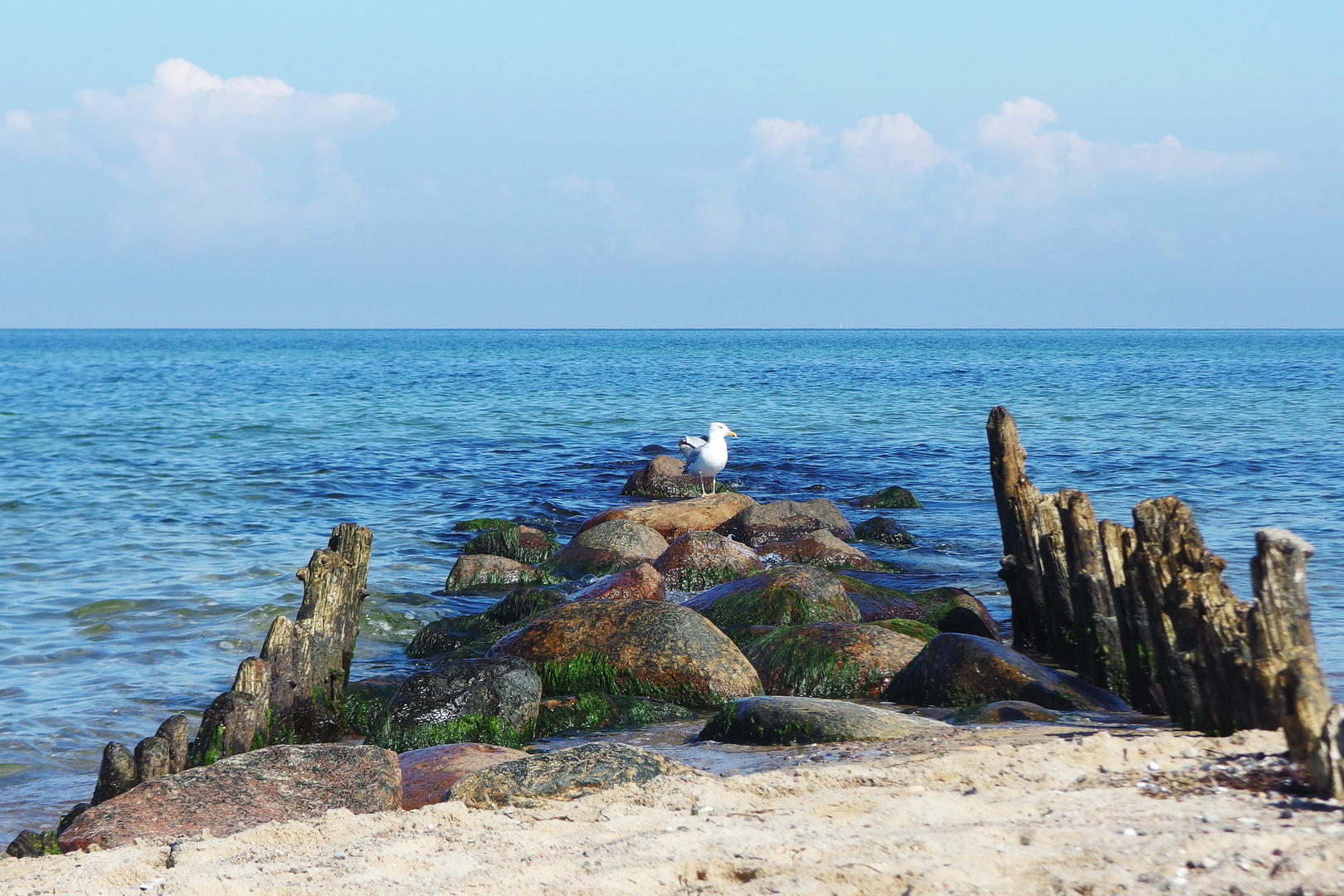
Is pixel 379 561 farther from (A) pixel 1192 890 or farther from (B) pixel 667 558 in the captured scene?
(A) pixel 1192 890

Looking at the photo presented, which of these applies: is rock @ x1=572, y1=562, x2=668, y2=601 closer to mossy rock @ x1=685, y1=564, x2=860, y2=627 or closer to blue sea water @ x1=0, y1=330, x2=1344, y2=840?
mossy rock @ x1=685, y1=564, x2=860, y2=627

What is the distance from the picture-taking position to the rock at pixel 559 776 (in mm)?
5250

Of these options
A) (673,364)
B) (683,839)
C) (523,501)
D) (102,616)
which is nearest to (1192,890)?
(683,839)

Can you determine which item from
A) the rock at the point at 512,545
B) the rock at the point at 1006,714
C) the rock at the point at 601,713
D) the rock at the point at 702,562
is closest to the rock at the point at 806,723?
the rock at the point at 1006,714

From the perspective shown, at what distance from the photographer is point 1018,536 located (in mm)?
9250

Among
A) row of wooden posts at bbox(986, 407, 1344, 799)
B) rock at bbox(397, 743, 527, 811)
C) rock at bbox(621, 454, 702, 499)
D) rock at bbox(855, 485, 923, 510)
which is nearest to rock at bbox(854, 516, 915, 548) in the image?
rock at bbox(855, 485, 923, 510)

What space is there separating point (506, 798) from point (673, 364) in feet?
233

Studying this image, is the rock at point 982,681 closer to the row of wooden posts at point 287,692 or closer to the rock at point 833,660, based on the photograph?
the rock at point 833,660

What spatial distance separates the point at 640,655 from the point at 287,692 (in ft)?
8.58

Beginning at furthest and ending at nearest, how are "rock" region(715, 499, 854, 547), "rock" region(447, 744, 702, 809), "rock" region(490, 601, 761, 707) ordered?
1. "rock" region(715, 499, 854, 547)
2. "rock" region(490, 601, 761, 707)
3. "rock" region(447, 744, 702, 809)

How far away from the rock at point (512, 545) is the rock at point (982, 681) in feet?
23.4

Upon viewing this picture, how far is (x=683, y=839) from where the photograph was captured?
425cm

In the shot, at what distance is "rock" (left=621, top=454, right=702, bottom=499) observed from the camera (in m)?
19.1

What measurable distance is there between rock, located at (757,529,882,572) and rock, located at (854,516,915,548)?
1.83 meters
